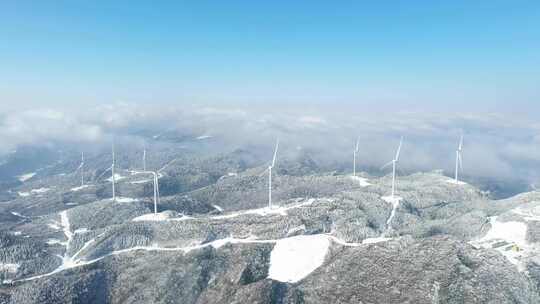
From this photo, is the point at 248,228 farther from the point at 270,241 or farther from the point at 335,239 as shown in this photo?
the point at 335,239

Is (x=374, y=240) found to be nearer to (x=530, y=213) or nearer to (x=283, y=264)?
(x=283, y=264)

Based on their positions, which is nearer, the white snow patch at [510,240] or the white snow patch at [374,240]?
the white snow patch at [510,240]

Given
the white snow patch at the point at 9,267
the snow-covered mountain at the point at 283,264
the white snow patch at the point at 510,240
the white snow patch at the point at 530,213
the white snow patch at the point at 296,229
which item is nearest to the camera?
the snow-covered mountain at the point at 283,264

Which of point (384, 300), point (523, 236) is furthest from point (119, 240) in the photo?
point (523, 236)

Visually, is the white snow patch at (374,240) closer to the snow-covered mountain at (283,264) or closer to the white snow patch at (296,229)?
the snow-covered mountain at (283,264)

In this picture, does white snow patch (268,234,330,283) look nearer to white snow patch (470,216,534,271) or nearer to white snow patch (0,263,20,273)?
white snow patch (470,216,534,271)

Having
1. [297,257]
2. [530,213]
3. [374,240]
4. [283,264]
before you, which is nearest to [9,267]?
[283,264]

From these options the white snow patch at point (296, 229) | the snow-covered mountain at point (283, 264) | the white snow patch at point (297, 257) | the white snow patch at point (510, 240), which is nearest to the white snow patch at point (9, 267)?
the snow-covered mountain at point (283, 264)
